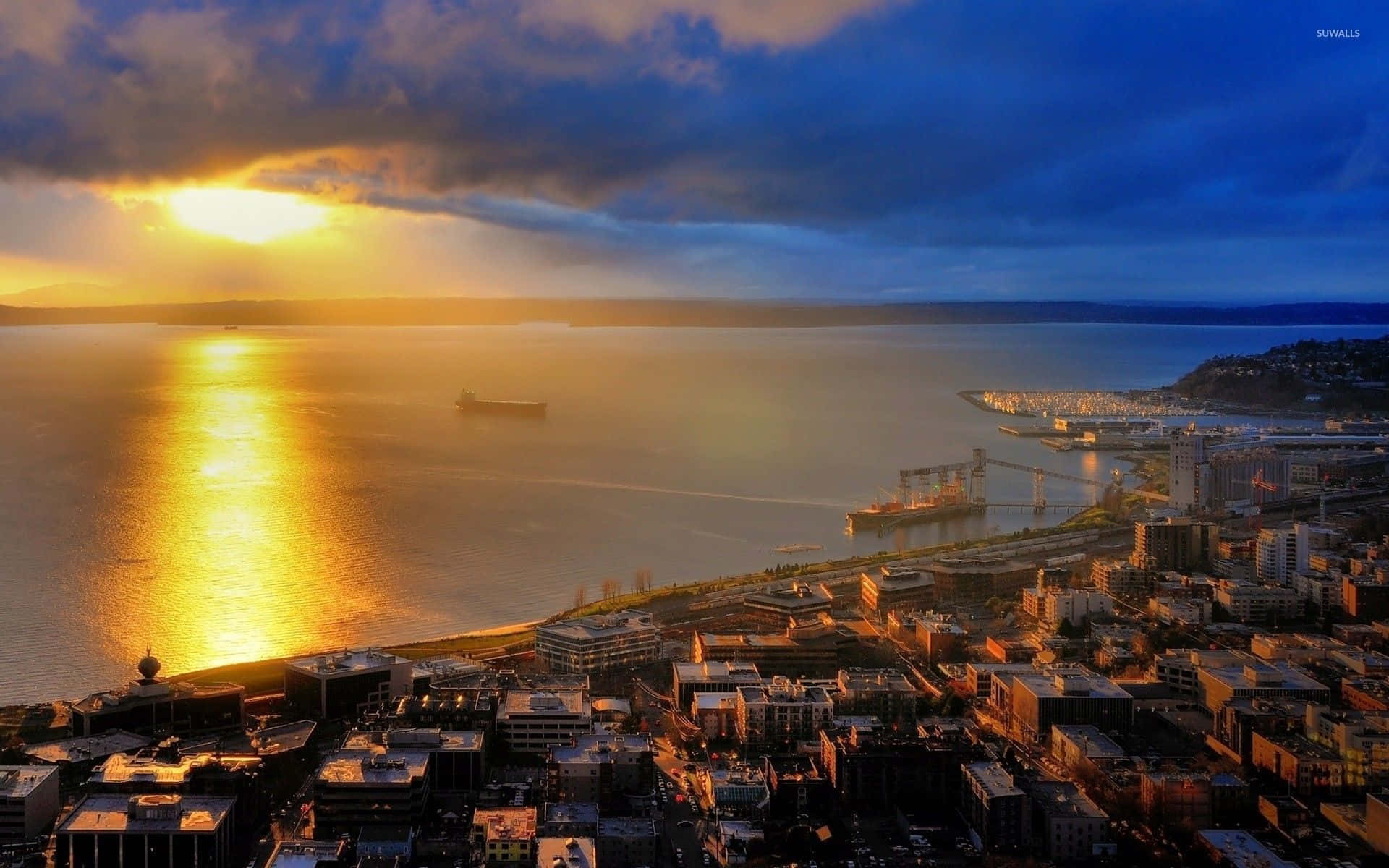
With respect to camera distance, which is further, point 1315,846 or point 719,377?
point 719,377

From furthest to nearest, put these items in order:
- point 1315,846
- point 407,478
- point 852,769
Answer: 1. point 407,478
2. point 852,769
3. point 1315,846

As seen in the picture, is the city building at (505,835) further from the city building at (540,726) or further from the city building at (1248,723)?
the city building at (1248,723)

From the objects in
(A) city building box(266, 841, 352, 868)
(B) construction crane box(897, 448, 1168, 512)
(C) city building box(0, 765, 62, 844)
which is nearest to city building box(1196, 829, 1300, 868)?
(A) city building box(266, 841, 352, 868)

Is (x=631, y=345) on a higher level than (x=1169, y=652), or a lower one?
higher

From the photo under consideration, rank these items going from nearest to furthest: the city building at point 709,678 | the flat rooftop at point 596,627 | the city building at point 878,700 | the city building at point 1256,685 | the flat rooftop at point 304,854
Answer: the flat rooftop at point 304,854, the city building at point 878,700, the city building at point 1256,685, the city building at point 709,678, the flat rooftop at point 596,627

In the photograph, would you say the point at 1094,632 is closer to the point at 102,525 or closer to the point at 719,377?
the point at 102,525

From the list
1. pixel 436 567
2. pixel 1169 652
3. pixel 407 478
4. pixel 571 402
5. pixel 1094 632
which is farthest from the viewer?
pixel 571 402

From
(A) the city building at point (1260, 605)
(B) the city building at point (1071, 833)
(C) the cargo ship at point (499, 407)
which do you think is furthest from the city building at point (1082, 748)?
(C) the cargo ship at point (499, 407)

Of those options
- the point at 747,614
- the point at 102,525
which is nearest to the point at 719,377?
the point at 102,525
